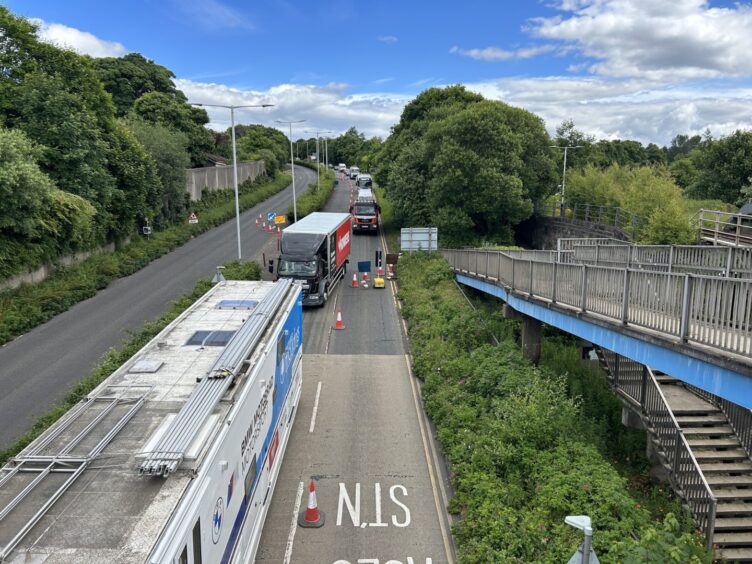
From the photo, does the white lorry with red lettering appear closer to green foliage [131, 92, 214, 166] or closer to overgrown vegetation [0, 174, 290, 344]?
overgrown vegetation [0, 174, 290, 344]

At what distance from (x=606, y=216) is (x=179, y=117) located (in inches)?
1517

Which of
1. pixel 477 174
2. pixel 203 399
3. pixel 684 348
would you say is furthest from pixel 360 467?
pixel 477 174

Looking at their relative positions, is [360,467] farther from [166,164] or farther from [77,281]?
[166,164]

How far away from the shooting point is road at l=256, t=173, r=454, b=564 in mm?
10609

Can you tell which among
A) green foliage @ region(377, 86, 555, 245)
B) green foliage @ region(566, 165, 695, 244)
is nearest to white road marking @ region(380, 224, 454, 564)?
green foliage @ region(566, 165, 695, 244)

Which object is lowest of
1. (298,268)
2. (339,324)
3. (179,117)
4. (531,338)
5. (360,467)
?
(360,467)

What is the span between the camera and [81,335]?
67.1ft

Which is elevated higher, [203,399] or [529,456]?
[203,399]

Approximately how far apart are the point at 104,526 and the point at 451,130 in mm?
33824

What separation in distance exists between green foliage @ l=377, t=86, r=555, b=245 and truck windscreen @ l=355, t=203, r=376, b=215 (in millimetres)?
3963

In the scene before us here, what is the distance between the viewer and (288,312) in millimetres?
12883

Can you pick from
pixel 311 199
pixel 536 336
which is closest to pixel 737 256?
pixel 536 336

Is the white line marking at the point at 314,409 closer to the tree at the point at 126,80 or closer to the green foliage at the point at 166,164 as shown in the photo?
the green foliage at the point at 166,164

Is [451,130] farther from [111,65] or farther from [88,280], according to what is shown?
[111,65]
